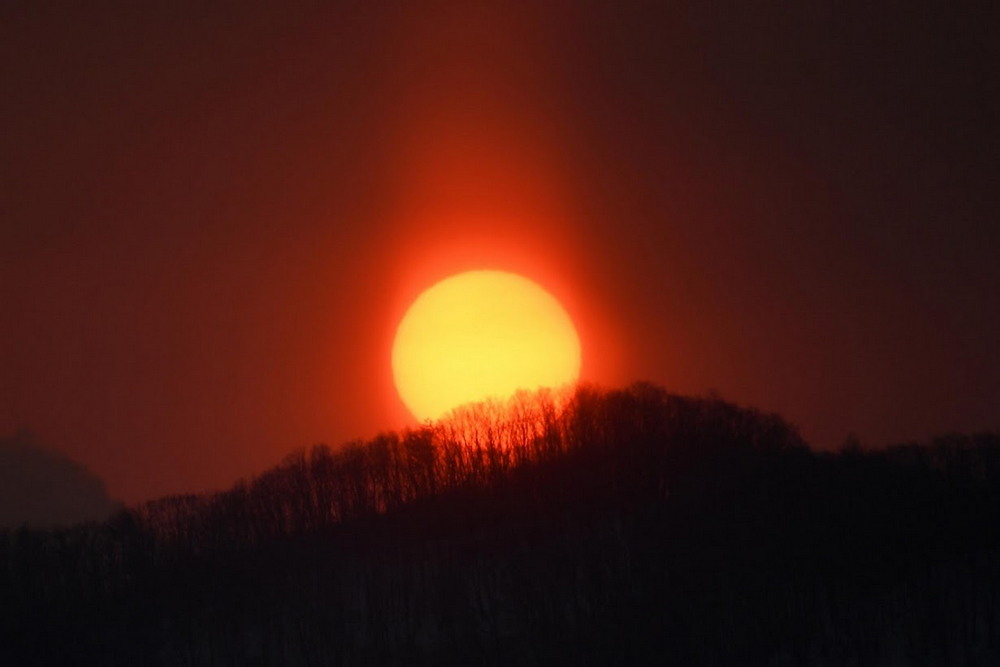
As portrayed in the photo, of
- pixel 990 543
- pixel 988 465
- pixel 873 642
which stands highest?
pixel 988 465

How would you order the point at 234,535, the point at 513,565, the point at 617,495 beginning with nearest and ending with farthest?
the point at 513,565
the point at 617,495
the point at 234,535

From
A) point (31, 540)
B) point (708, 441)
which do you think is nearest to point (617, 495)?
point (708, 441)

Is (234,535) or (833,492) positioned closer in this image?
(833,492)

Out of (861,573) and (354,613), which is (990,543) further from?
(354,613)

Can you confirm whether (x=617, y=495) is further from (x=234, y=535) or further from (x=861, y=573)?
(x=234, y=535)

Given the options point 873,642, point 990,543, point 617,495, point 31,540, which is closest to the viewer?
point 873,642

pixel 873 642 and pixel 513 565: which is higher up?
pixel 513 565
